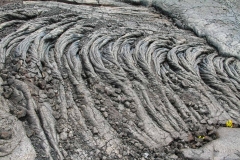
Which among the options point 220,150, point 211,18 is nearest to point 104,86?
point 220,150

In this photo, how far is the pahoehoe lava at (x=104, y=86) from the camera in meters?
4.52

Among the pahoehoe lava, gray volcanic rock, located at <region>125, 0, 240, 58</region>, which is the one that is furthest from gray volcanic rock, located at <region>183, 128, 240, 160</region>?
gray volcanic rock, located at <region>125, 0, 240, 58</region>

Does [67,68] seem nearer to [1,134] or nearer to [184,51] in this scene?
[1,134]

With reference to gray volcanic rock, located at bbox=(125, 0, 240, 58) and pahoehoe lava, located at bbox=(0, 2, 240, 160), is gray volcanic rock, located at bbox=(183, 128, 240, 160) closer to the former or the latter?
pahoehoe lava, located at bbox=(0, 2, 240, 160)

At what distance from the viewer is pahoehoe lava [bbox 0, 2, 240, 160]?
14.8 feet

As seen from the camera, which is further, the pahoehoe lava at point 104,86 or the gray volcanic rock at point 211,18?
the gray volcanic rock at point 211,18

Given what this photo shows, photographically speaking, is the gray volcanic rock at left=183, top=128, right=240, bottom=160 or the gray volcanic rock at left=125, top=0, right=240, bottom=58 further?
the gray volcanic rock at left=125, top=0, right=240, bottom=58

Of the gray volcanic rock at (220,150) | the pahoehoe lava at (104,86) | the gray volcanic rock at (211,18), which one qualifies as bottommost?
the gray volcanic rock at (220,150)

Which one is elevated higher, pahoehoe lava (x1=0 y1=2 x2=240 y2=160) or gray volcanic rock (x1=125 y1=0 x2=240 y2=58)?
gray volcanic rock (x1=125 y1=0 x2=240 y2=58)

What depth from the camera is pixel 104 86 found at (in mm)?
5520

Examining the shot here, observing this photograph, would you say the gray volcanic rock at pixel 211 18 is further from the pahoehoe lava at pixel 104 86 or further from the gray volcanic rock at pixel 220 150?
the gray volcanic rock at pixel 220 150

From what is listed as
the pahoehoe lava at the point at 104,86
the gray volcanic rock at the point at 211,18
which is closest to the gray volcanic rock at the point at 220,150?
the pahoehoe lava at the point at 104,86

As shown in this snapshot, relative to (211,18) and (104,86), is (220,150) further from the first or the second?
(211,18)

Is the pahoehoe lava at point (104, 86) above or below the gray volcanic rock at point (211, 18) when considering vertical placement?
below
